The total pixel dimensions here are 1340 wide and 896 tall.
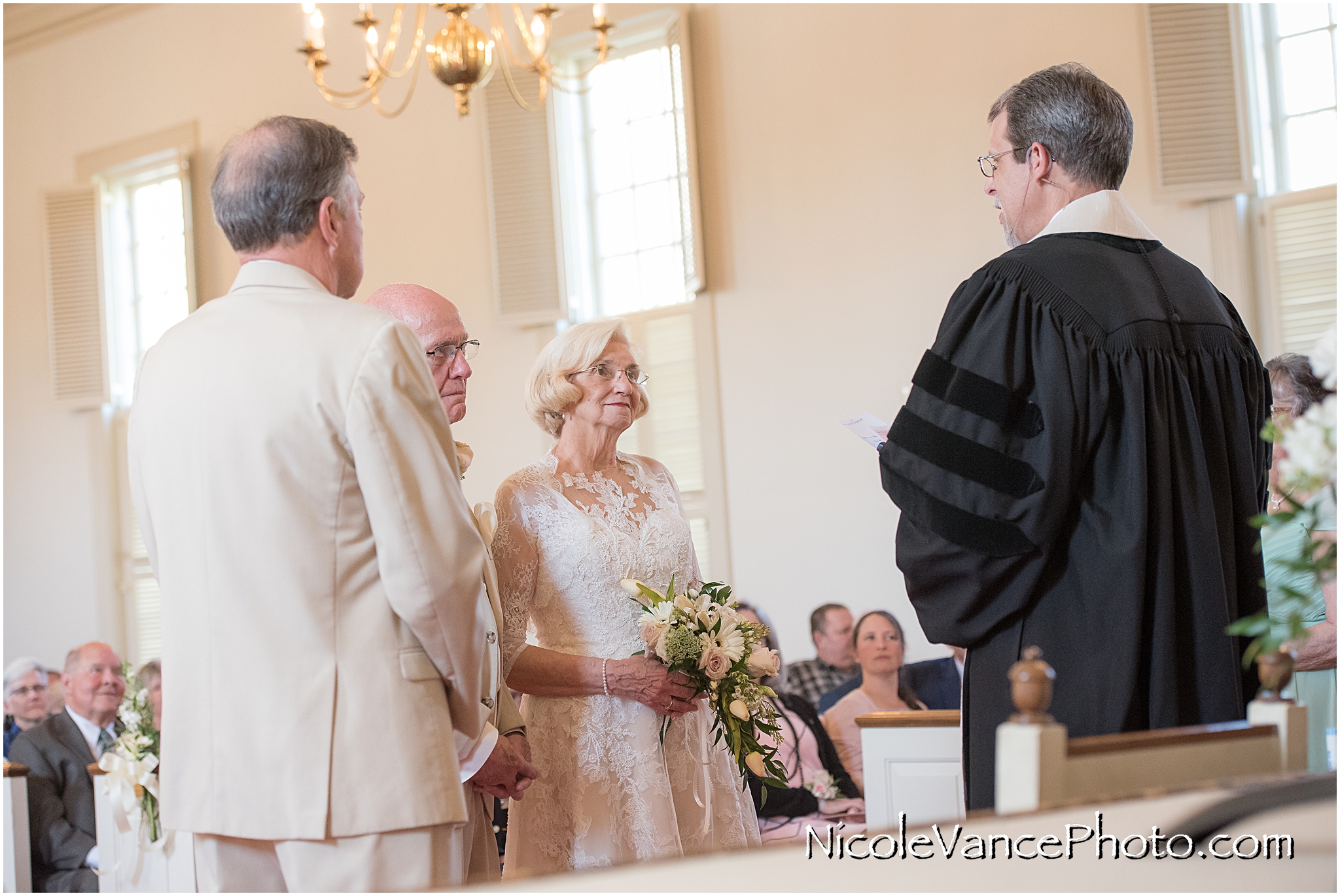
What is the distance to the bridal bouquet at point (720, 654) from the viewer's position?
2.88 meters

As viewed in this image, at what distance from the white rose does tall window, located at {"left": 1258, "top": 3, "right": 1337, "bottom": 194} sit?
523 cm

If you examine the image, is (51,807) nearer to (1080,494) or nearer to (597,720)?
(597,720)

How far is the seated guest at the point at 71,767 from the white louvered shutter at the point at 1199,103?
19.4 feet

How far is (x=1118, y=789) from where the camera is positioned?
1437 mm

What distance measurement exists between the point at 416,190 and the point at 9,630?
17.1 ft

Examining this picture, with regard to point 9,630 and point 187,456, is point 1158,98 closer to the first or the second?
point 187,456

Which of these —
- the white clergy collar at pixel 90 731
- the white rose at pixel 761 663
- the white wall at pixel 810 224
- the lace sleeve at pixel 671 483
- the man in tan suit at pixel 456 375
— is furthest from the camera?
the white wall at pixel 810 224

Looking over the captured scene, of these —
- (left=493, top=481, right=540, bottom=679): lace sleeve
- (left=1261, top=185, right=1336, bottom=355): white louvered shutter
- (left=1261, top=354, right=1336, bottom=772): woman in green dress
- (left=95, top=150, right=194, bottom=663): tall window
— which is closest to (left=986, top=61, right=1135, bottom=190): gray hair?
(left=1261, top=354, right=1336, bottom=772): woman in green dress

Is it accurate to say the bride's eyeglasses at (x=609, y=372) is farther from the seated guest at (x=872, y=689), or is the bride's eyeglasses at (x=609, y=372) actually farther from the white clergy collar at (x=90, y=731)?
the white clergy collar at (x=90, y=731)

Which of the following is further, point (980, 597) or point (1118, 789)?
point (980, 597)

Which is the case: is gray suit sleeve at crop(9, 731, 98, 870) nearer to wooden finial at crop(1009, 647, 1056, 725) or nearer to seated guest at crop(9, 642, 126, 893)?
seated guest at crop(9, 642, 126, 893)

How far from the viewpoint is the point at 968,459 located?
235 cm

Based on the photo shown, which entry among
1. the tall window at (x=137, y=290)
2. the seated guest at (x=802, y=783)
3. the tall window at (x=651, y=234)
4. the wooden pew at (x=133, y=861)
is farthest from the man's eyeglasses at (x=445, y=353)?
the tall window at (x=137, y=290)

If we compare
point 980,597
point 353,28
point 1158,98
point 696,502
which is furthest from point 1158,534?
point 353,28
